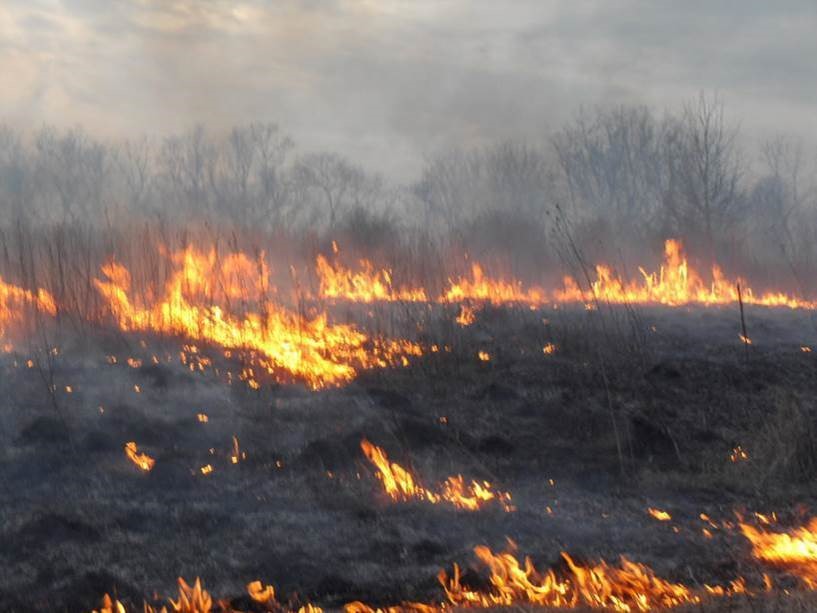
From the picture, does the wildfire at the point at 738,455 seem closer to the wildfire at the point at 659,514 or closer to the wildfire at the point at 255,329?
the wildfire at the point at 659,514

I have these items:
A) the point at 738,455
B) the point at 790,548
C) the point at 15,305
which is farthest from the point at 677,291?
the point at 790,548

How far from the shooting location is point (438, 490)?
27.8ft

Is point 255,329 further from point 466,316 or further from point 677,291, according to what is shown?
point 677,291

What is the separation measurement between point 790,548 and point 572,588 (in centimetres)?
181

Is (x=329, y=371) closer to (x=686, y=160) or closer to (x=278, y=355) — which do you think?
(x=278, y=355)

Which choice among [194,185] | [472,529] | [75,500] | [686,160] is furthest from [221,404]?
[194,185]

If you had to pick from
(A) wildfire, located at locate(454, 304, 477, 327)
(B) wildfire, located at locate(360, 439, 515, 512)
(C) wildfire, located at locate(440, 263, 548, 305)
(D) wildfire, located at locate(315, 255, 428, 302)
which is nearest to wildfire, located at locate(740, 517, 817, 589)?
(B) wildfire, located at locate(360, 439, 515, 512)

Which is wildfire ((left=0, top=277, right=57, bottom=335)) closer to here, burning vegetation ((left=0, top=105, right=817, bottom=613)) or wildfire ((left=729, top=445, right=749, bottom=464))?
burning vegetation ((left=0, top=105, right=817, bottom=613))

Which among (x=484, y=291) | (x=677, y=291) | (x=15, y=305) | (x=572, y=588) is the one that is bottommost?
(x=677, y=291)

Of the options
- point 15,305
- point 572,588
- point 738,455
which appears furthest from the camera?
point 15,305

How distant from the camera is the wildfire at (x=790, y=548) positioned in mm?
6371

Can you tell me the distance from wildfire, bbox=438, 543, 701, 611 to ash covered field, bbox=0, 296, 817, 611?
0.35ft

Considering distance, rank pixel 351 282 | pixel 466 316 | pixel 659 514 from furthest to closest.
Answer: pixel 351 282, pixel 466 316, pixel 659 514

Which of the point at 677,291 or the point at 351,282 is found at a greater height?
the point at 351,282
